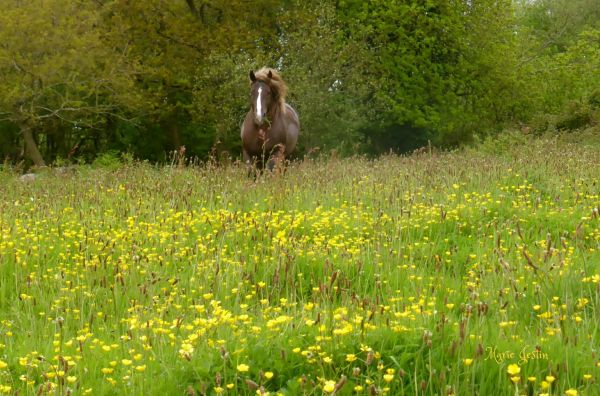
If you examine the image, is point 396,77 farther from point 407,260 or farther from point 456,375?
point 456,375

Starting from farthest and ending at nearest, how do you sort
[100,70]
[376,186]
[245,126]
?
[100,70] → [245,126] → [376,186]

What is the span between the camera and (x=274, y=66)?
85.3ft

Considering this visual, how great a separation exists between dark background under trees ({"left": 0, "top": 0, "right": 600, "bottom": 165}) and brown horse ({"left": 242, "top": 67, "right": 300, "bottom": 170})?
20.0 feet

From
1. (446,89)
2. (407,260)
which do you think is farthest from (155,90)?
(407,260)

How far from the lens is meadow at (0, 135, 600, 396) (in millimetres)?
3691

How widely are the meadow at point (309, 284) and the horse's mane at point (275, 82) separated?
2934mm

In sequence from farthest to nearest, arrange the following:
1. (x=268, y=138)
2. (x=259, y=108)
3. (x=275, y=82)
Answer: (x=268, y=138) < (x=275, y=82) < (x=259, y=108)

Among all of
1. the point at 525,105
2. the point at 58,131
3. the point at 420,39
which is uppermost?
the point at 420,39

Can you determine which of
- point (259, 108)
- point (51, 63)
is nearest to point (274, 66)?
point (51, 63)

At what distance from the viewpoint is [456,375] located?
355cm

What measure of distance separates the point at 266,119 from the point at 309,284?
8270mm

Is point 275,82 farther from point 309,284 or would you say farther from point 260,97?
point 309,284

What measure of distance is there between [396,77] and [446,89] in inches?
112

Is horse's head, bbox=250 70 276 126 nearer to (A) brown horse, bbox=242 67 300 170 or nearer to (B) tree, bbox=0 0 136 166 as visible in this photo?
(A) brown horse, bbox=242 67 300 170
